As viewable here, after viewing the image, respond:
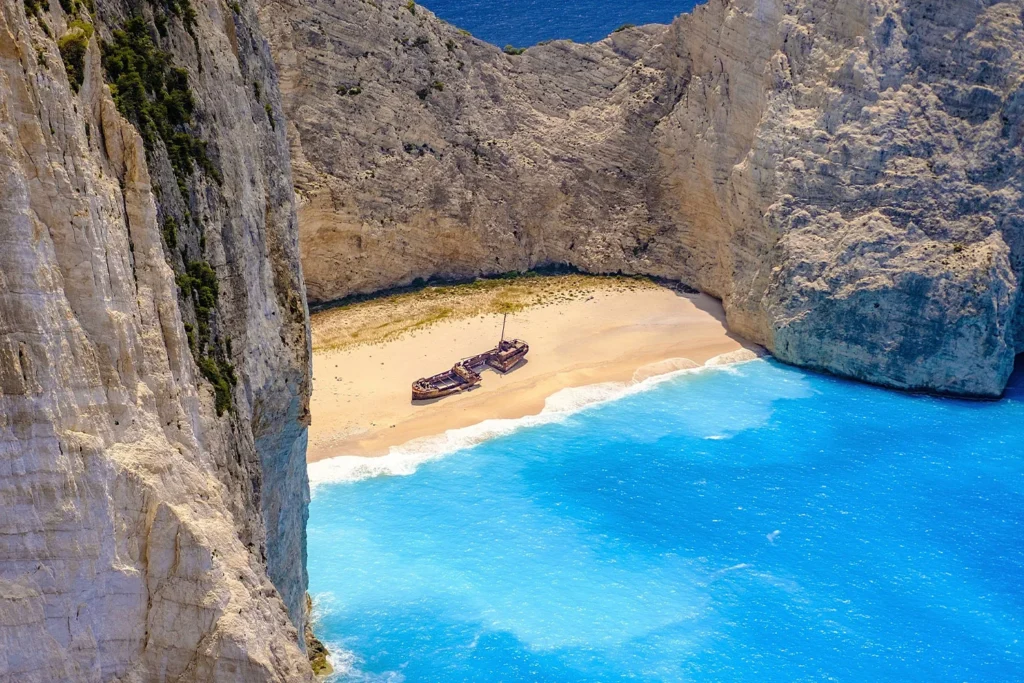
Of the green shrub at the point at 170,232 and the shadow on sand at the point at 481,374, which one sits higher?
the green shrub at the point at 170,232

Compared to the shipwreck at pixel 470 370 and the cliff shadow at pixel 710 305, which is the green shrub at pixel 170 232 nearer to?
the shipwreck at pixel 470 370

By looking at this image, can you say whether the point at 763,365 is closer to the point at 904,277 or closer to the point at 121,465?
the point at 904,277

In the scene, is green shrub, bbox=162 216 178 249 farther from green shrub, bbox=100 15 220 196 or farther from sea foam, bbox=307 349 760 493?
sea foam, bbox=307 349 760 493

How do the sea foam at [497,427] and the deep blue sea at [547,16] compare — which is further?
the deep blue sea at [547,16]

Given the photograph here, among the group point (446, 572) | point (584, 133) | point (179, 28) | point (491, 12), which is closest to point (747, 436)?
point (446, 572)

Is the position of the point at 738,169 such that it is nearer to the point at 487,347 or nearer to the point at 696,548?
the point at 487,347

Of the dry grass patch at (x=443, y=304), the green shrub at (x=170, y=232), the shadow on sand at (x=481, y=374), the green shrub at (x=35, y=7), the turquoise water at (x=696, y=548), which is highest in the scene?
the green shrub at (x=35, y=7)

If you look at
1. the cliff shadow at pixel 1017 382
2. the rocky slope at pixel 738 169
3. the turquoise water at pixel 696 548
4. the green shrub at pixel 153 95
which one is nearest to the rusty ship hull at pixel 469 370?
the turquoise water at pixel 696 548
